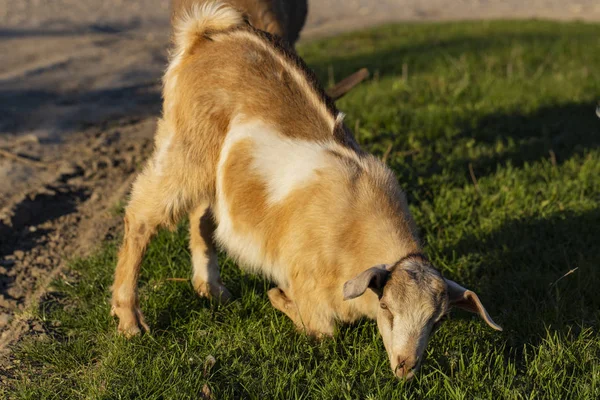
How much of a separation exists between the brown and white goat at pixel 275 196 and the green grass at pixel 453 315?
0.68 feet

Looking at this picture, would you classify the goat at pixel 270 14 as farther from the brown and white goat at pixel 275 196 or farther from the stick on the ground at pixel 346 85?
the brown and white goat at pixel 275 196

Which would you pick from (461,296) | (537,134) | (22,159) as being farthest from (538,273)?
(22,159)

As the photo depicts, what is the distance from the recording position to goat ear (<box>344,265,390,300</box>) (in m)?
3.68

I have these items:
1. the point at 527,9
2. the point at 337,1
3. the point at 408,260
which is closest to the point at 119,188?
the point at 408,260

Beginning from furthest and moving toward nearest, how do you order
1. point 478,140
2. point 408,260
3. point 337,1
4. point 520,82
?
point 337,1 → point 520,82 → point 478,140 → point 408,260

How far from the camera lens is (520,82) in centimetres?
952

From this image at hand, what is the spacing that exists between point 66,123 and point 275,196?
4.00 metres

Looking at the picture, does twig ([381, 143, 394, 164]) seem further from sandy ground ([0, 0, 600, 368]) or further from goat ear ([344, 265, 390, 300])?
goat ear ([344, 265, 390, 300])

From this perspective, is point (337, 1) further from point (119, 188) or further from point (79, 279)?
point (79, 279)

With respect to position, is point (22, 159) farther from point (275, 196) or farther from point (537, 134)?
point (537, 134)

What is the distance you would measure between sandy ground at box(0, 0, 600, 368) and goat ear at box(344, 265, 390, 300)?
6.44 feet

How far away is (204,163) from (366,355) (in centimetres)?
146

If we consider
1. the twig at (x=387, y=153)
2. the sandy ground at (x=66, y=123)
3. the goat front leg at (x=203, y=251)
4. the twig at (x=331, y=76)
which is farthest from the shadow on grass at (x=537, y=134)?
the sandy ground at (x=66, y=123)

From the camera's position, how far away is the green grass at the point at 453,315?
407 cm
